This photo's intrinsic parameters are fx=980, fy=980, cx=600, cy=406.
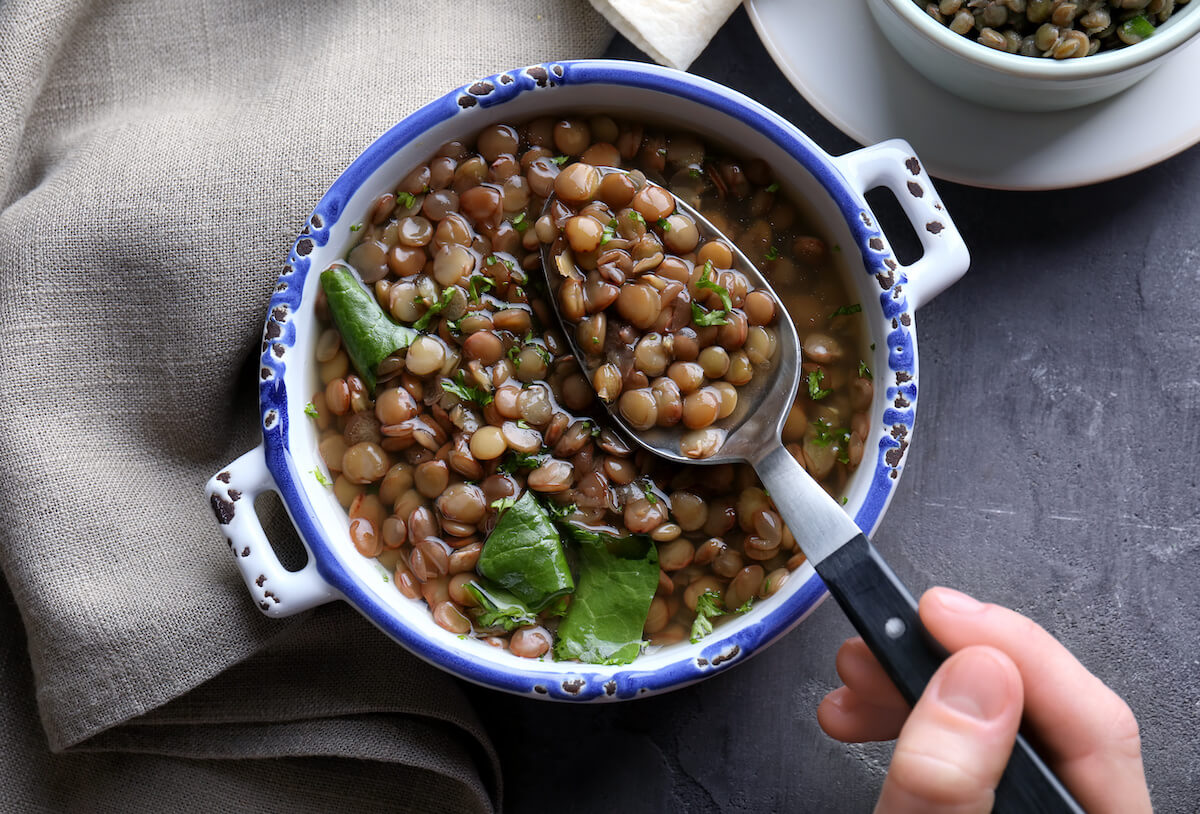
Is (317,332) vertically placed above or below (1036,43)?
below

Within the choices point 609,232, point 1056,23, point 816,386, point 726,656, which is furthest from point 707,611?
point 1056,23

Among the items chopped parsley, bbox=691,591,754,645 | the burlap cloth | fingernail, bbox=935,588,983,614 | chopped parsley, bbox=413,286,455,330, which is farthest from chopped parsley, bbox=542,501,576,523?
fingernail, bbox=935,588,983,614

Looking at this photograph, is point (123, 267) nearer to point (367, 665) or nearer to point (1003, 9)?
point (367, 665)

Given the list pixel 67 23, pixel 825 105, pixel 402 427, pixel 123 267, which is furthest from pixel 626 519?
pixel 67 23

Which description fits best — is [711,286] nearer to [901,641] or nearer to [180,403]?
[901,641]

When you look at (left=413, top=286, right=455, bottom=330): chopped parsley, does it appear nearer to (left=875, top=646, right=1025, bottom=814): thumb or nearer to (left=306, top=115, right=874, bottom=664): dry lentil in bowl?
(left=306, top=115, right=874, bottom=664): dry lentil in bowl

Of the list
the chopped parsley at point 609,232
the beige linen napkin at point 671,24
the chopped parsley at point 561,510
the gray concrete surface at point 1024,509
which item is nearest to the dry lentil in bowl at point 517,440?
the chopped parsley at point 561,510

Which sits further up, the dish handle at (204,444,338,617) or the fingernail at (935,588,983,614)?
the fingernail at (935,588,983,614)
